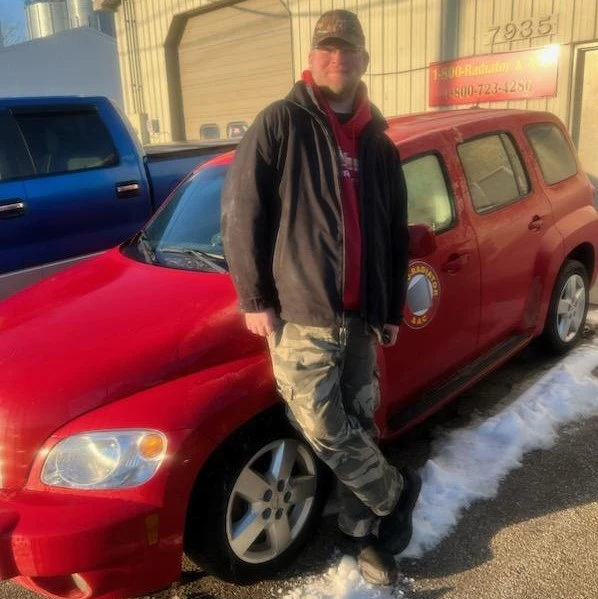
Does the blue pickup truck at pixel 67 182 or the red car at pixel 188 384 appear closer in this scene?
the red car at pixel 188 384

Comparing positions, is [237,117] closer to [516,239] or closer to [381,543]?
[516,239]

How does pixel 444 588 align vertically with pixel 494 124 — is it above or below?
below

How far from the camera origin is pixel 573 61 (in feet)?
23.5

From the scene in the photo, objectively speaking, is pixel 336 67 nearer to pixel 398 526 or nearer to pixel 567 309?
pixel 398 526

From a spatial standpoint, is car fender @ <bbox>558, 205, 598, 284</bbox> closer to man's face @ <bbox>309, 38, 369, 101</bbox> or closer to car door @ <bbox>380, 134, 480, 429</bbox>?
car door @ <bbox>380, 134, 480, 429</bbox>

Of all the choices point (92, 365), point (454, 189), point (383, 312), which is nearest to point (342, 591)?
point (383, 312)

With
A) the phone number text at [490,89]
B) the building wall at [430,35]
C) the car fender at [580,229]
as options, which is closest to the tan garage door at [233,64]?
the building wall at [430,35]

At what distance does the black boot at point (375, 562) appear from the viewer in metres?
2.48

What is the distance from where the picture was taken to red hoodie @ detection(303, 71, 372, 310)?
2.16 m

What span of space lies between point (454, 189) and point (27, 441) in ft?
7.54

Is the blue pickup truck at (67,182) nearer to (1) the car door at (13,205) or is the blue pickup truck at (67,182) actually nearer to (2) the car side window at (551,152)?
(1) the car door at (13,205)

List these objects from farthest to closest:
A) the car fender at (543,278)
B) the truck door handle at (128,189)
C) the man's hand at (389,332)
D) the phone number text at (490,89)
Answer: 1. the phone number text at (490,89)
2. the truck door handle at (128,189)
3. the car fender at (543,278)
4. the man's hand at (389,332)

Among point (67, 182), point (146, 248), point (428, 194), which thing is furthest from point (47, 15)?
point (428, 194)

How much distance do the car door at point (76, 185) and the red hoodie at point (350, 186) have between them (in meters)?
3.13
